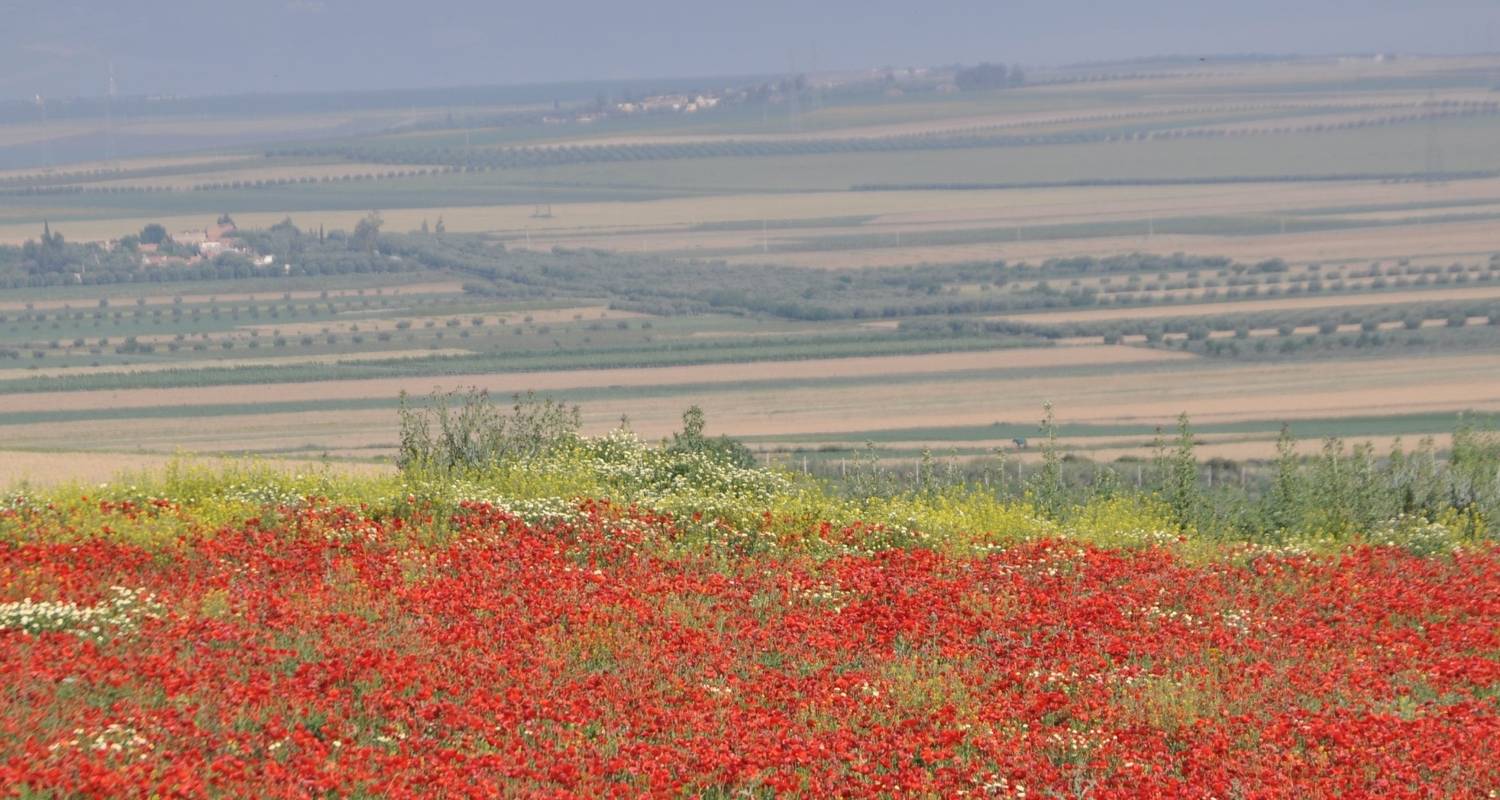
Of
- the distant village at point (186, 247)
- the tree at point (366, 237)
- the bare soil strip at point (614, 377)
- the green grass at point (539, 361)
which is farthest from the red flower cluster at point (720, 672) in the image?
the tree at point (366, 237)

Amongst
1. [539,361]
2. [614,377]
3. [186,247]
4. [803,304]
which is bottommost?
[614,377]

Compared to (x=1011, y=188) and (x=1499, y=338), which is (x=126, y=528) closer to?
(x=1499, y=338)

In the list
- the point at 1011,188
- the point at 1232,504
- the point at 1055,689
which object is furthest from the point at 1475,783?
the point at 1011,188

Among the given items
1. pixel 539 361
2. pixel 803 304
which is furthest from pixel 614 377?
pixel 803 304

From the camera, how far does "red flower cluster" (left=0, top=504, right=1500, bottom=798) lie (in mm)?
10203

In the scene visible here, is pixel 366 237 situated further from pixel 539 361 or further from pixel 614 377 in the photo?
pixel 614 377

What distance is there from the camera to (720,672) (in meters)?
12.2

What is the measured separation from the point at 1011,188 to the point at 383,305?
88356 mm

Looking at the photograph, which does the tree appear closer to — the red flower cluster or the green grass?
the green grass

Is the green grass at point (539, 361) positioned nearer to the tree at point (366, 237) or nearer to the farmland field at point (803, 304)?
the farmland field at point (803, 304)

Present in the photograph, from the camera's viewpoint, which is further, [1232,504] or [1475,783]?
[1232,504]

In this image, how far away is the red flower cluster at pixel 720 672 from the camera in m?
10.2

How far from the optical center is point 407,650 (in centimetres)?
1228

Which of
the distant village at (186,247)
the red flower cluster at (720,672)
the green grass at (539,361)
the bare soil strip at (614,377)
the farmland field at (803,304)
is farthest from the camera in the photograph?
the distant village at (186,247)
